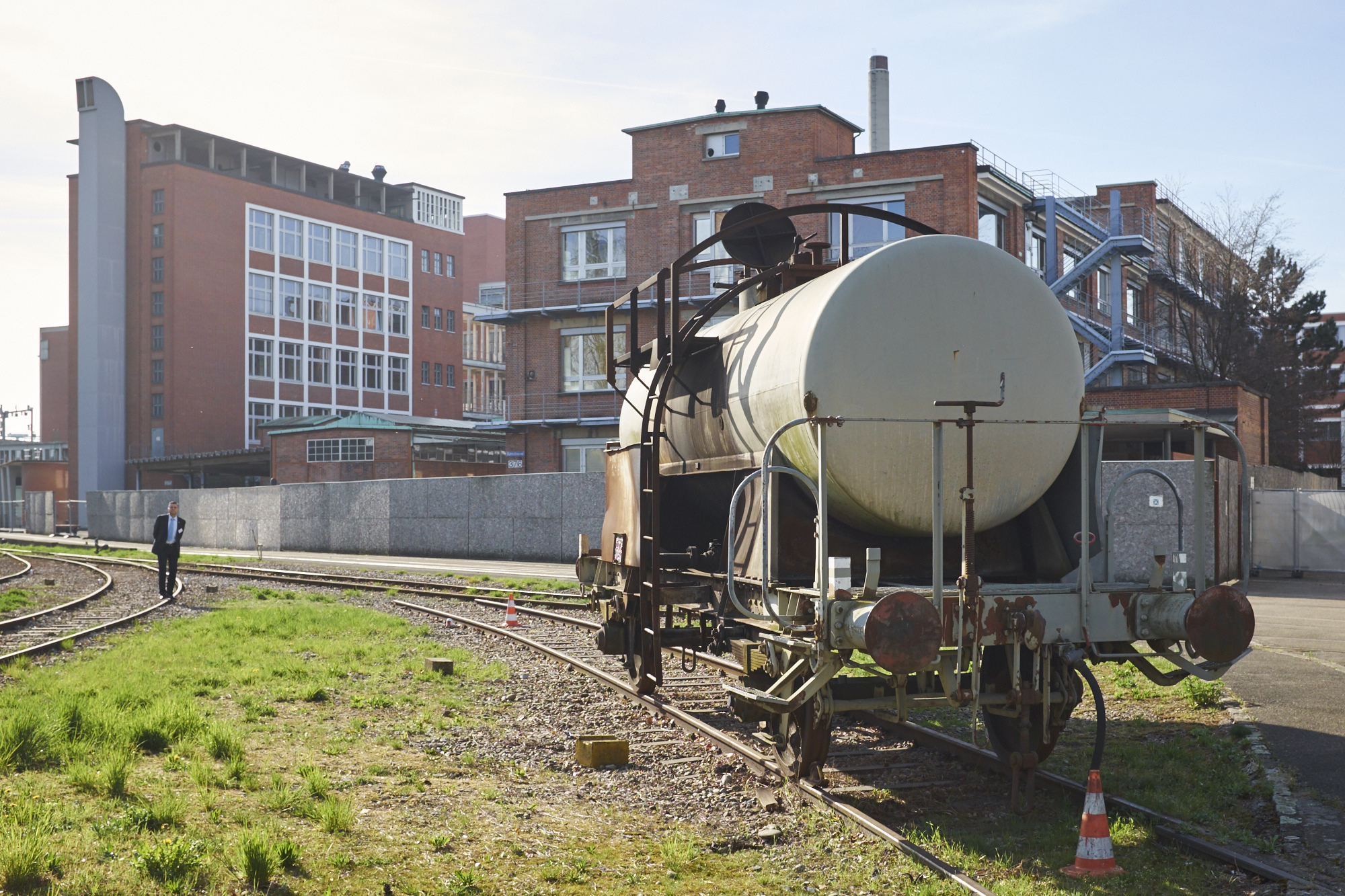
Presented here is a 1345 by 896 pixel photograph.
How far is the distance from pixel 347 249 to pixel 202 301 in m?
11.6

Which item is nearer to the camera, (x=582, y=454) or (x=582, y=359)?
(x=582, y=454)

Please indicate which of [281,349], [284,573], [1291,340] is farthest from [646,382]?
Answer: [281,349]

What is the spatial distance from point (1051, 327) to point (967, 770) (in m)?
3.00

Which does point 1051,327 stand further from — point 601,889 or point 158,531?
point 158,531

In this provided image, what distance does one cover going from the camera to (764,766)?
301 inches

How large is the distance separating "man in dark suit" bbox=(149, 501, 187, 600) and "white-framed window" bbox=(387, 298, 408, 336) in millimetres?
53545

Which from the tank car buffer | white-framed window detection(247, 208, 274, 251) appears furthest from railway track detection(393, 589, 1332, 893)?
white-framed window detection(247, 208, 274, 251)

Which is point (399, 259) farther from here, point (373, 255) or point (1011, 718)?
point (1011, 718)

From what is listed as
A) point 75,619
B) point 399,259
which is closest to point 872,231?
point 75,619

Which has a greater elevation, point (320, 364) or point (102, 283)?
point (102, 283)

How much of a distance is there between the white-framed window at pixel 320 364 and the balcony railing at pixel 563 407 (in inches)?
1195

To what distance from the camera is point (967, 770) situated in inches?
301

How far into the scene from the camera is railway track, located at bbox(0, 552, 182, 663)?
559 inches

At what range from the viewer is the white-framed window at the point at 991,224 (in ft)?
117
